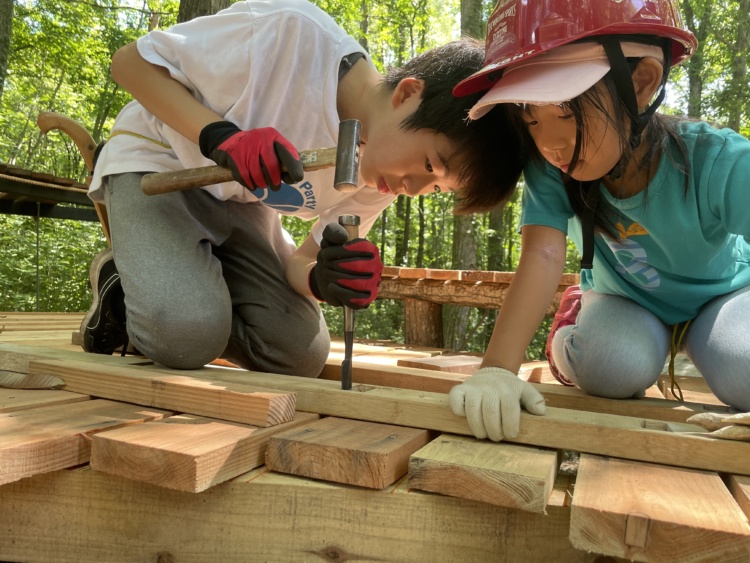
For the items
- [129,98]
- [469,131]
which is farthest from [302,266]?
[129,98]

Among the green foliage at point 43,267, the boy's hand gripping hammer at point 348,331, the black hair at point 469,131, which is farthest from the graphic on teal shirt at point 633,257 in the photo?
the green foliage at point 43,267

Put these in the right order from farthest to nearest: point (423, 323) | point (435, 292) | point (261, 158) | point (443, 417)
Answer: point (423, 323), point (435, 292), point (261, 158), point (443, 417)

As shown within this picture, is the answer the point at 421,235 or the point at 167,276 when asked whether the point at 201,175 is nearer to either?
the point at 167,276

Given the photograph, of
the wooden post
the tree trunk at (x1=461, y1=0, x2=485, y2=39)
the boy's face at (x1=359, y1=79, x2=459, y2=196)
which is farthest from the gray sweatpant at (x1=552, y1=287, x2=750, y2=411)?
the tree trunk at (x1=461, y1=0, x2=485, y2=39)

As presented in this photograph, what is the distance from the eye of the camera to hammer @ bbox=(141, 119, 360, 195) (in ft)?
5.41

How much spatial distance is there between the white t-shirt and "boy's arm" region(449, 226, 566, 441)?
2.89ft

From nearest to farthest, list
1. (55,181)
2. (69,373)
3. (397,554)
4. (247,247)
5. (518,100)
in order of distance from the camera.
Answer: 1. (397,554)
2. (518,100)
3. (69,373)
4. (247,247)
5. (55,181)

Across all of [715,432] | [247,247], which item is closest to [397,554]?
[715,432]

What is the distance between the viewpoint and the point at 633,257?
73.9 inches

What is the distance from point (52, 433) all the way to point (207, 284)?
994 mm

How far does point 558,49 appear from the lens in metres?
1.35

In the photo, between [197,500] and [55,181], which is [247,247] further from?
[55,181]

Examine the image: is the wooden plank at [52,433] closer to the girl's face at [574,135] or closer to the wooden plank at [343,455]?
the wooden plank at [343,455]

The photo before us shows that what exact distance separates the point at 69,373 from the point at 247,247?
39.7 inches
